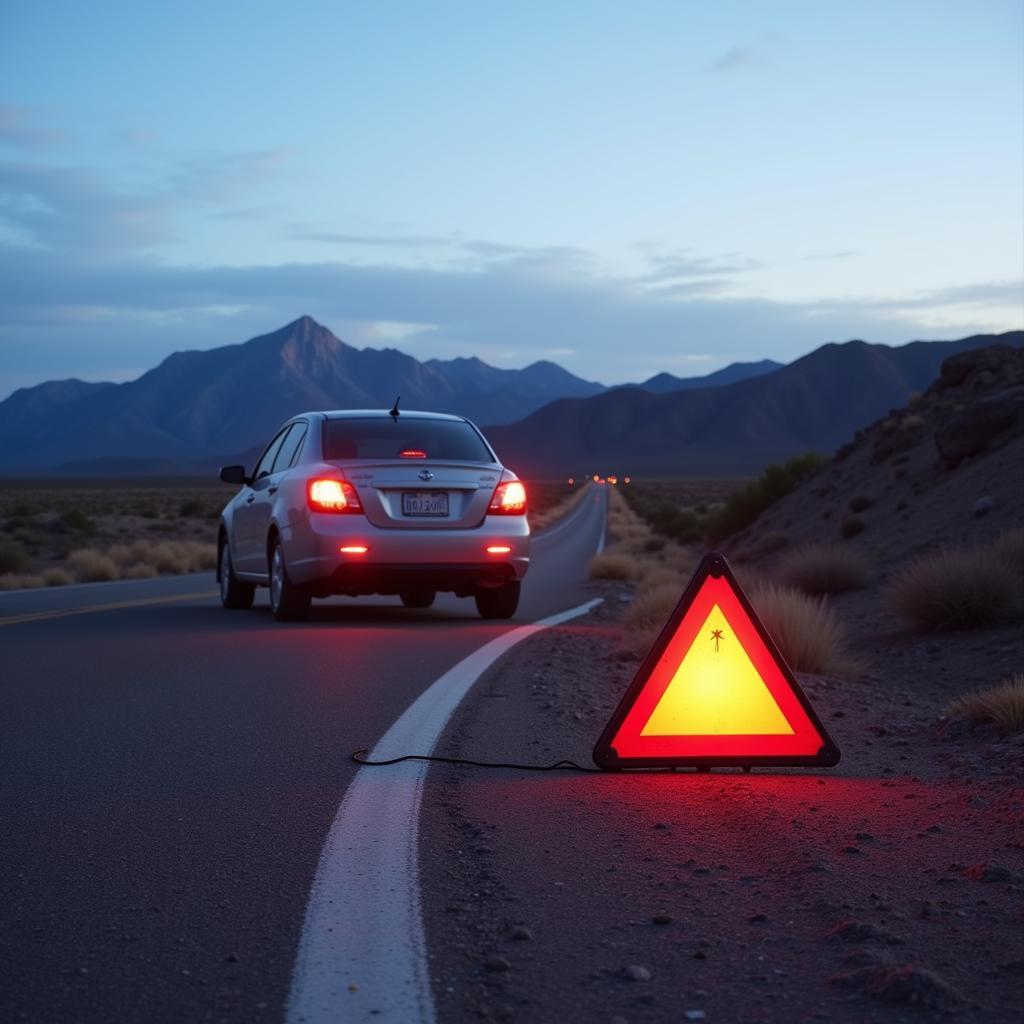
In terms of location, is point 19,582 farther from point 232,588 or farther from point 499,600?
point 499,600

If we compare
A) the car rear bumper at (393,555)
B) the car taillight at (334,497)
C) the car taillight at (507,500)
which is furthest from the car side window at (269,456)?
the car taillight at (507,500)

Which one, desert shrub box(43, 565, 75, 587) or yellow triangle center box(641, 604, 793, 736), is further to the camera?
desert shrub box(43, 565, 75, 587)

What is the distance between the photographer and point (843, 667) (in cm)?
1121

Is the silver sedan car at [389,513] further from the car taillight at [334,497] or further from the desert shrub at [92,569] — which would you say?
the desert shrub at [92,569]

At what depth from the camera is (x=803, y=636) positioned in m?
11.2

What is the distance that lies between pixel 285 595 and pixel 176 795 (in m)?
7.61

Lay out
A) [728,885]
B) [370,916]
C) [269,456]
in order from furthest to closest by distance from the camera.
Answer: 1. [269,456]
2. [728,885]
3. [370,916]

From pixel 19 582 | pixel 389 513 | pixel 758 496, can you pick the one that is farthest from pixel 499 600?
pixel 758 496

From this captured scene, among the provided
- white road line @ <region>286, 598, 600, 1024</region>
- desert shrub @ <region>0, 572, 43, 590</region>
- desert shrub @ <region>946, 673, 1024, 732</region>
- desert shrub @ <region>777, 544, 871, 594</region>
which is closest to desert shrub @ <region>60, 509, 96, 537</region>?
desert shrub @ <region>0, 572, 43, 590</region>

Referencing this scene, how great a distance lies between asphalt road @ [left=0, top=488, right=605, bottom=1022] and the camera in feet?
12.4

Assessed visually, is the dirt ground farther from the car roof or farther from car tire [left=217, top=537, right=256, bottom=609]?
car tire [left=217, top=537, right=256, bottom=609]

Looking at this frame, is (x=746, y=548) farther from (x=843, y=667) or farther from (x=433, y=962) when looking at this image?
(x=433, y=962)

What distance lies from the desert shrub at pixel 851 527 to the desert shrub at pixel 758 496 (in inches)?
494

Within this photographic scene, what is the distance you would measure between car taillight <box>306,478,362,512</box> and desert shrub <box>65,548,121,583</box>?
13827mm
